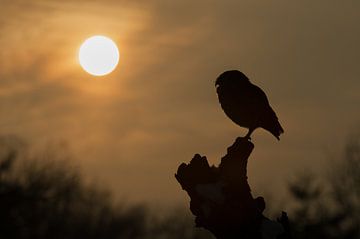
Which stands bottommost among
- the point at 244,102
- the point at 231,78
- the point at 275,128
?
the point at 244,102

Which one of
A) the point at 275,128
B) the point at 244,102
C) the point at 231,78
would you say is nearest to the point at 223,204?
the point at 244,102

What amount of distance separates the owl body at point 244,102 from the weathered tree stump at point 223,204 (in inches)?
155

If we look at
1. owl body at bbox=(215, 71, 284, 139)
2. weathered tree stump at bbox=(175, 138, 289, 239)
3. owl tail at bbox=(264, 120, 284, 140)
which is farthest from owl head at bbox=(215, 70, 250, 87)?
weathered tree stump at bbox=(175, 138, 289, 239)


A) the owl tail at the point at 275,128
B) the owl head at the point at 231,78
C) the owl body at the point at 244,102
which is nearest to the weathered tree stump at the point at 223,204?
the owl body at the point at 244,102

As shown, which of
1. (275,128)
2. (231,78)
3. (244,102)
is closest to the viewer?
(244,102)

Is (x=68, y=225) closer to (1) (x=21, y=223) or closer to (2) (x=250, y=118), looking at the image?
(1) (x=21, y=223)

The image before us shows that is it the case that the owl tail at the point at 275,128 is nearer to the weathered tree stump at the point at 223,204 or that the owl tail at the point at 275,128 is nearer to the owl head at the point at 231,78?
the owl head at the point at 231,78

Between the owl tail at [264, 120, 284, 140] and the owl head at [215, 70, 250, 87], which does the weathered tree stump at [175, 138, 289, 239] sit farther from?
the owl tail at [264, 120, 284, 140]

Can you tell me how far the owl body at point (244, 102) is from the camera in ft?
69.7

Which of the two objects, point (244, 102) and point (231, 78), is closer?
point (244, 102)

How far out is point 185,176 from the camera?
1688cm

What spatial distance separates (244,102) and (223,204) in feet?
15.9

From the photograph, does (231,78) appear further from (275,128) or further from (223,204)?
(223,204)

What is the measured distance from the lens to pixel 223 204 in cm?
1659
